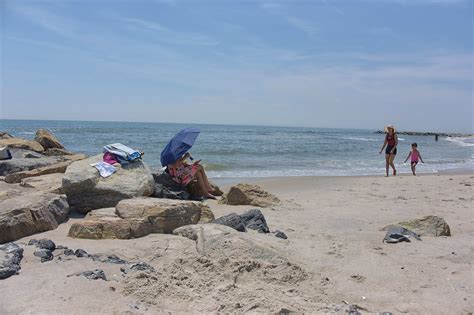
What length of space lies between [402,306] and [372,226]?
2.91 metres

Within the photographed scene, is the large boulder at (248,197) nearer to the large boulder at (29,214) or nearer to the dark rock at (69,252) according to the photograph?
the large boulder at (29,214)

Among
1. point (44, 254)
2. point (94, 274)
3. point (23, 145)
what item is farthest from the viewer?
point (23, 145)

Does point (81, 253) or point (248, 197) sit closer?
point (81, 253)

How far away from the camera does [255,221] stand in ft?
18.8

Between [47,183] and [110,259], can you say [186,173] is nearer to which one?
[47,183]

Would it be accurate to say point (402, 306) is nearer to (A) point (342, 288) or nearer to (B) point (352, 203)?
(A) point (342, 288)

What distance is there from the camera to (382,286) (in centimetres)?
408

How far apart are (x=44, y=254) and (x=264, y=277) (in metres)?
2.06

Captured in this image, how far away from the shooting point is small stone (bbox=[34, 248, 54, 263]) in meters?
4.07

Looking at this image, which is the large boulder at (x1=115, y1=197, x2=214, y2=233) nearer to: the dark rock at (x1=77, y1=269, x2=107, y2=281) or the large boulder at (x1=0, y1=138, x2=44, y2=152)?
the dark rock at (x1=77, y1=269, x2=107, y2=281)

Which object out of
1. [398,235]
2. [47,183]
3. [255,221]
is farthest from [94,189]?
[398,235]

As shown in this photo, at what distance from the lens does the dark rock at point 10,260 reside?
3643mm

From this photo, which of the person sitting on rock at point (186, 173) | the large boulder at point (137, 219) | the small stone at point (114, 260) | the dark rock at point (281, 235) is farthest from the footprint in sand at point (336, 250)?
the person sitting on rock at point (186, 173)

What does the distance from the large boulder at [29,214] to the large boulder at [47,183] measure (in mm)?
852
